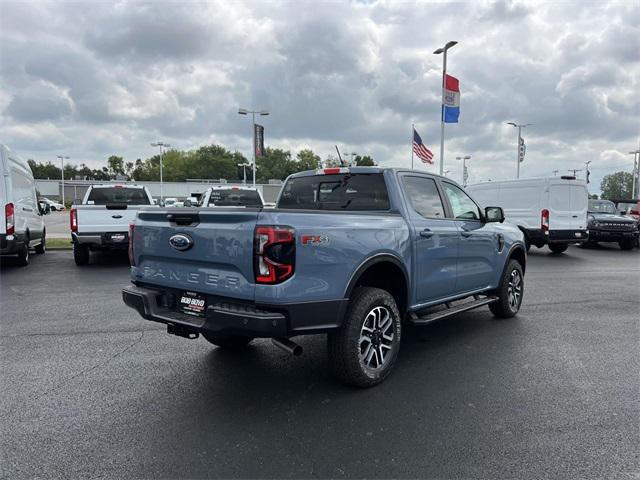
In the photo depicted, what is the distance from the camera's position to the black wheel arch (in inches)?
147

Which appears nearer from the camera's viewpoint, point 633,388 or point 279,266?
point 279,266

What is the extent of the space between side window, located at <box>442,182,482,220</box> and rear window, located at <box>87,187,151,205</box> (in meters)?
9.03

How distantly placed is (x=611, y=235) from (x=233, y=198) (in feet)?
43.4

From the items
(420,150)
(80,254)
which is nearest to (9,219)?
(80,254)

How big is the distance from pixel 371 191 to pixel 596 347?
9.98 feet

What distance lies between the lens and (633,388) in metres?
3.97

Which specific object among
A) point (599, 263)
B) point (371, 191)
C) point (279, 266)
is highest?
point (371, 191)

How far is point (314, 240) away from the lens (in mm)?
3375

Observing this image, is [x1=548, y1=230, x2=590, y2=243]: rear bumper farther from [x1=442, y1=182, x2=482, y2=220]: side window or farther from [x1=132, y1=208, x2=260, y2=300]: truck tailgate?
[x1=132, y1=208, x2=260, y2=300]: truck tailgate

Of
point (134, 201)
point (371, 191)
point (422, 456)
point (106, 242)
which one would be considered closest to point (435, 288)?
point (371, 191)

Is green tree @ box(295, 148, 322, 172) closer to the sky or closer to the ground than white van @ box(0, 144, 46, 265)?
closer to the sky

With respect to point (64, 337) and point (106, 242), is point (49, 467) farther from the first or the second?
point (106, 242)

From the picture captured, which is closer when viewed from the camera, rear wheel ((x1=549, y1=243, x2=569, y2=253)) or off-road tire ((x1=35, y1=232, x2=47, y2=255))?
off-road tire ((x1=35, y1=232, x2=47, y2=255))

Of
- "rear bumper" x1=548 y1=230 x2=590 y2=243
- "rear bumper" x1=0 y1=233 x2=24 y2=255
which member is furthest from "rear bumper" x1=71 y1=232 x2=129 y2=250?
"rear bumper" x1=548 y1=230 x2=590 y2=243
